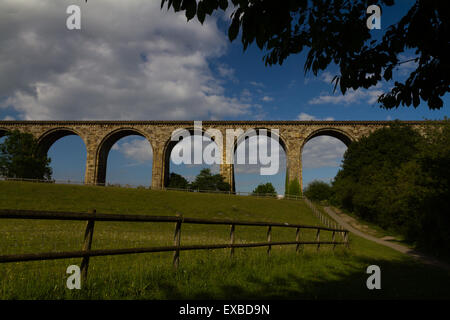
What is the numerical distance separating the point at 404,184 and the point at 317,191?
73.7 meters

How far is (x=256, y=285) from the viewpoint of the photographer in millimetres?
4691

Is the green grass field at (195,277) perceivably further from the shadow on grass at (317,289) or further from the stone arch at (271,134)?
the stone arch at (271,134)

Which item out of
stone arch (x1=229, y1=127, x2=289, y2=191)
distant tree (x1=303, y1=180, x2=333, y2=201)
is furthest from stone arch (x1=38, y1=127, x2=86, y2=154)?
distant tree (x1=303, y1=180, x2=333, y2=201)

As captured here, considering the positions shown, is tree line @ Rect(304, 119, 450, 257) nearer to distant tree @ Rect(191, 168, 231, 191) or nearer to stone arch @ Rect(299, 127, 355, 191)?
stone arch @ Rect(299, 127, 355, 191)

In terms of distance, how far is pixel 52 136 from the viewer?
4525cm

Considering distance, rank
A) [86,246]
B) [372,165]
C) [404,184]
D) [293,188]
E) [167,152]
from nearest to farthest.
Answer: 1. [86,246]
2. [404,184]
3. [372,165]
4. [293,188]
5. [167,152]

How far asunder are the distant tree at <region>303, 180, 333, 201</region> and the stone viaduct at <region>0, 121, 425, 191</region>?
49081mm

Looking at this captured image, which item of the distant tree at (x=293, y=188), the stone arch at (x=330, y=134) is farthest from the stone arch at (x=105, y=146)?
the stone arch at (x=330, y=134)

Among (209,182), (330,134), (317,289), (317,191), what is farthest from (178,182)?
(317,191)

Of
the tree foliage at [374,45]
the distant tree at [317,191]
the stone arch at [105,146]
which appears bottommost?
the distant tree at [317,191]

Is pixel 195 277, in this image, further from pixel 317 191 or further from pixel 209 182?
pixel 317 191

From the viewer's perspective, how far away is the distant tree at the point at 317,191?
3484 inches
